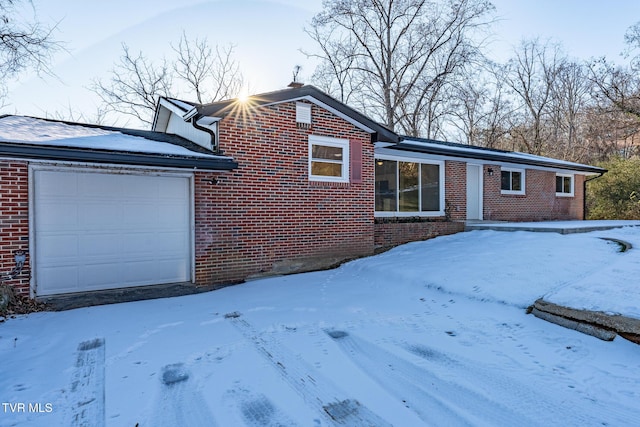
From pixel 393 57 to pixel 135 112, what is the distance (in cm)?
1694

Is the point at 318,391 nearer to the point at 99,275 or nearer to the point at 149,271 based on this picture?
the point at 149,271

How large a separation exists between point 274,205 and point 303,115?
2259 millimetres

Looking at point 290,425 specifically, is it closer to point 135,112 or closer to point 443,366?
point 443,366

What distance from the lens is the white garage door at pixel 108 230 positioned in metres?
6.42

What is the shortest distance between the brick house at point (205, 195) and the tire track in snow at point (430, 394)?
4674mm

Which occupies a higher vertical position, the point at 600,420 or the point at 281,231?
the point at 281,231

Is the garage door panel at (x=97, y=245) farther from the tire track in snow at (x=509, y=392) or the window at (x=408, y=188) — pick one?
the window at (x=408, y=188)

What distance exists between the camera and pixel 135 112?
2256 cm

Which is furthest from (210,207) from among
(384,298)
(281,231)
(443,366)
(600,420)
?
(600,420)

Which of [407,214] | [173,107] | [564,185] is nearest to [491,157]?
[407,214]

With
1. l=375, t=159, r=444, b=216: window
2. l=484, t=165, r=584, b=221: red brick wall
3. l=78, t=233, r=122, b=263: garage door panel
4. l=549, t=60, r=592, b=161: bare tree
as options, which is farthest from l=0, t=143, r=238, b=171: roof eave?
l=549, t=60, r=592, b=161: bare tree

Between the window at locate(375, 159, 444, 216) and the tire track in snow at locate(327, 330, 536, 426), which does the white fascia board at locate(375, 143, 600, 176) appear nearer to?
the window at locate(375, 159, 444, 216)

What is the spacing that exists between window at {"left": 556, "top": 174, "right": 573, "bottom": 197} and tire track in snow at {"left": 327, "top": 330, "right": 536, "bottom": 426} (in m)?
16.1

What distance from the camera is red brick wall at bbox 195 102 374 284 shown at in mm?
7637
